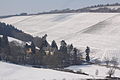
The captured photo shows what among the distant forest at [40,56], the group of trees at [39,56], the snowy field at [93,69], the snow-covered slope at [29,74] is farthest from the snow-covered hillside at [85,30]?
the snow-covered slope at [29,74]

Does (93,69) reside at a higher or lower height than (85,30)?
lower

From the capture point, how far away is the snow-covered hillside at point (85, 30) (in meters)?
90.0

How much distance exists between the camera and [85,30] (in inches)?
4673

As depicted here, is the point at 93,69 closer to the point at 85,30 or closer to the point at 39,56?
the point at 39,56

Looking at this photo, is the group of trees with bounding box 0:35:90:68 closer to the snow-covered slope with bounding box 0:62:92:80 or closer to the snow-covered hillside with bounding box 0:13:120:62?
the snow-covered hillside with bounding box 0:13:120:62

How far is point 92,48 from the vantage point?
3501 inches

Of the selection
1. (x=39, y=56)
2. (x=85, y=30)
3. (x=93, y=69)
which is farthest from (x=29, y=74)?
(x=85, y=30)

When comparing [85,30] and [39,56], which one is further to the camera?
[85,30]

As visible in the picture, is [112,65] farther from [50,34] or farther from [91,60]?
[50,34]

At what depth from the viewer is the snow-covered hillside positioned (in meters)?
90.0

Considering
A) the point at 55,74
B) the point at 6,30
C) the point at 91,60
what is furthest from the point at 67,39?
the point at 55,74

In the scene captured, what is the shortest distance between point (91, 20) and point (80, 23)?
477cm

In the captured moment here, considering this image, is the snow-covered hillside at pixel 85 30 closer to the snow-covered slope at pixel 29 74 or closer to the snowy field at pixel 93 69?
the snowy field at pixel 93 69

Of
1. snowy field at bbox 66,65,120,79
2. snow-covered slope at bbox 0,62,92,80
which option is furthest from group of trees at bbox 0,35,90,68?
snow-covered slope at bbox 0,62,92,80
